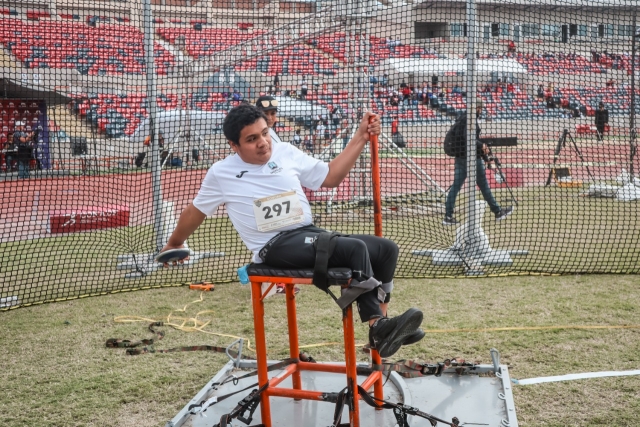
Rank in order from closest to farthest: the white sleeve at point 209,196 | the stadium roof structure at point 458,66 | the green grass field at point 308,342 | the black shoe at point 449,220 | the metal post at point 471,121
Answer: the white sleeve at point 209,196
the green grass field at point 308,342
the metal post at point 471,121
the stadium roof structure at point 458,66
the black shoe at point 449,220

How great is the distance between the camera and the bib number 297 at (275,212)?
352 cm

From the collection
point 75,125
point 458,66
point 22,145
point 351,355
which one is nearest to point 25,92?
point 75,125

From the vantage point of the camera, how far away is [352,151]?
3764mm

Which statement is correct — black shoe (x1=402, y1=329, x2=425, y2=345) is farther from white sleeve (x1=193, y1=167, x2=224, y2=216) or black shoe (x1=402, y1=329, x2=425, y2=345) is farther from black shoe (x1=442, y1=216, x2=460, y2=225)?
black shoe (x1=442, y1=216, x2=460, y2=225)

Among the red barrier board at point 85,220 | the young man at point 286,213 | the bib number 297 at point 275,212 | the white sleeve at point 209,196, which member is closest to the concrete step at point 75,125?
the red barrier board at point 85,220

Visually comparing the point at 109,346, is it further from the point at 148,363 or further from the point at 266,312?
the point at 266,312

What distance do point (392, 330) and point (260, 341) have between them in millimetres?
698

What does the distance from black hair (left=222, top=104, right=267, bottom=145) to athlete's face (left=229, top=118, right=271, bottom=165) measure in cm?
2

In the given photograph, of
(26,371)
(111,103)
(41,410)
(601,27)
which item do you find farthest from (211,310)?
(111,103)

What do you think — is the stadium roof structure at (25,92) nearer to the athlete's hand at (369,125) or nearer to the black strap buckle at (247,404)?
the athlete's hand at (369,125)

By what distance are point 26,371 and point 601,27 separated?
9842 mm

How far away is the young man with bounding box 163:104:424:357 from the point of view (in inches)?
129

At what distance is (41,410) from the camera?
399 centimetres

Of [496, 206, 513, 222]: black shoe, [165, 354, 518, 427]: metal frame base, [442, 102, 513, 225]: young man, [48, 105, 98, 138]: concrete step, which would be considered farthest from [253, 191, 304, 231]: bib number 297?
[48, 105, 98, 138]: concrete step
